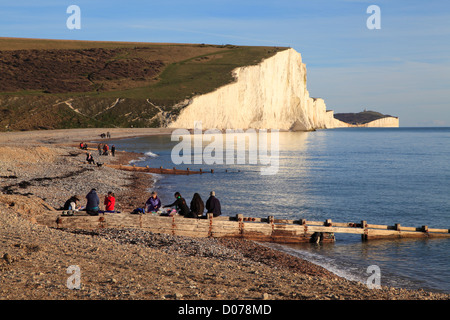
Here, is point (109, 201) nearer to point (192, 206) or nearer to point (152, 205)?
point (152, 205)

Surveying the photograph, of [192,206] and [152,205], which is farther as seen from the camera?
[152,205]

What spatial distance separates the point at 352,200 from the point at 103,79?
104m

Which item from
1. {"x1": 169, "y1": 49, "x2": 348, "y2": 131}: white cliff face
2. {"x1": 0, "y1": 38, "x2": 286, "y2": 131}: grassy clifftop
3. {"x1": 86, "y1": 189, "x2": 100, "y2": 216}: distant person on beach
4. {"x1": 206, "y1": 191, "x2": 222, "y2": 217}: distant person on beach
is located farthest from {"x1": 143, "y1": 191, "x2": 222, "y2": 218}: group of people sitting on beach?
{"x1": 169, "y1": 49, "x2": 348, "y2": 131}: white cliff face

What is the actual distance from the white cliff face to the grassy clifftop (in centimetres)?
331

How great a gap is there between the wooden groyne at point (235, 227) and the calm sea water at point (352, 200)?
0.51 m

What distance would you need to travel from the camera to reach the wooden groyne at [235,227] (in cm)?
1466

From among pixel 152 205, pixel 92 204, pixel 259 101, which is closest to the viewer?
pixel 92 204

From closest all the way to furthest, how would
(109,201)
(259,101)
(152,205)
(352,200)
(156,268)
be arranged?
1. (156,268)
2. (109,201)
3. (152,205)
4. (352,200)
5. (259,101)

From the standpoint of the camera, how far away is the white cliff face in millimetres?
109619

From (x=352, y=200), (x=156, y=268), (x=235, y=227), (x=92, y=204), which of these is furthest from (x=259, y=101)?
(x=156, y=268)

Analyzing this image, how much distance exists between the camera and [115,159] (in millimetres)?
44594

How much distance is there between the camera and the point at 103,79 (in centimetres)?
12194
